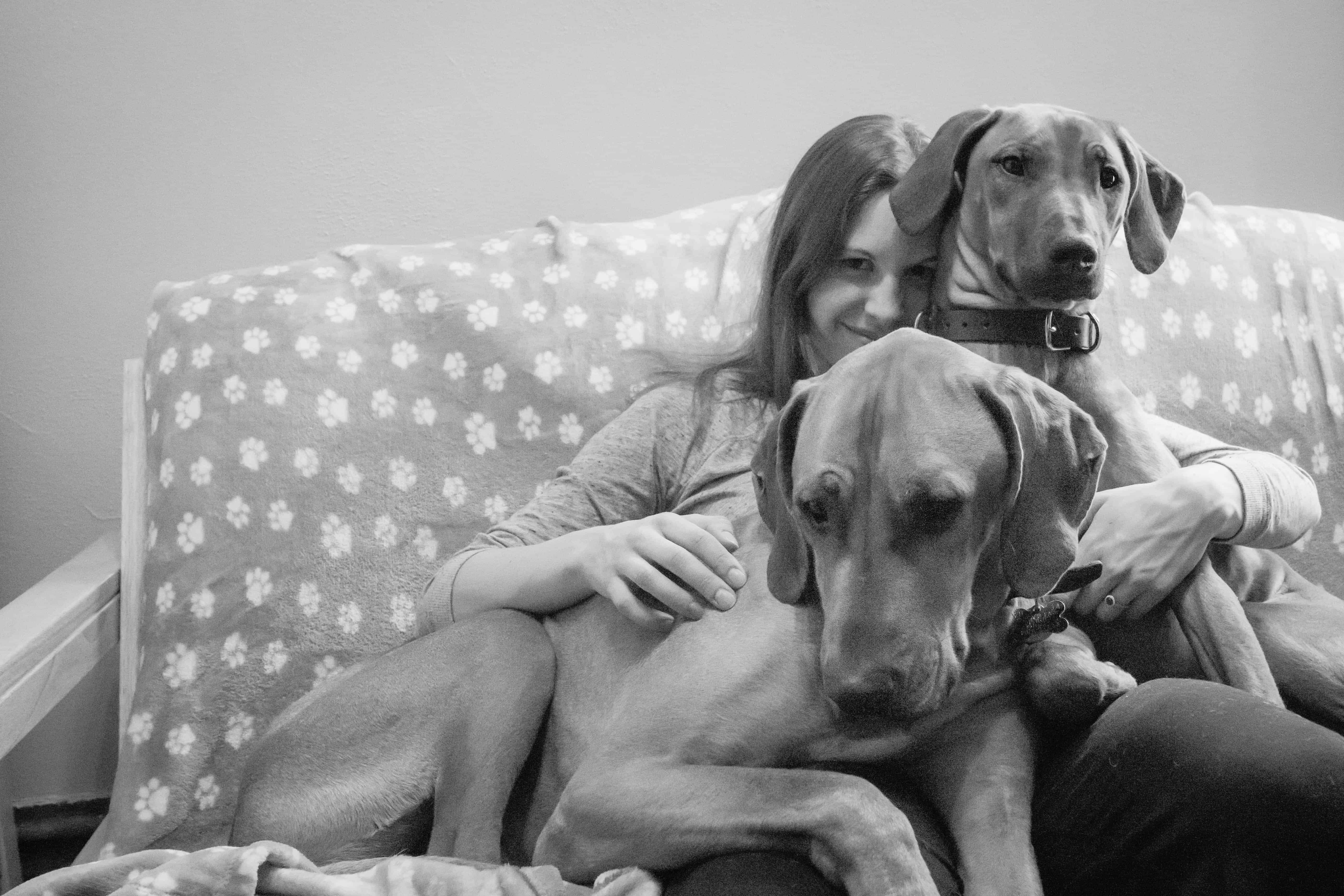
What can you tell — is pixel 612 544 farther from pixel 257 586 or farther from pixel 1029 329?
pixel 257 586

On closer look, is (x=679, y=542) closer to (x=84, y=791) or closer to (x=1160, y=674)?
(x=1160, y=674)

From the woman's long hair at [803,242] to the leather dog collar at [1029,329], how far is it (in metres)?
0.30

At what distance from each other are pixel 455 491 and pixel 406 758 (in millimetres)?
716

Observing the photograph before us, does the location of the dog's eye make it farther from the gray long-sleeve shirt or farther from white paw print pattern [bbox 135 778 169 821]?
white paw print pattern [bbox 135 778 169 821]

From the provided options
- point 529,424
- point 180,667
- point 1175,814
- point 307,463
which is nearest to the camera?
point 1175,814

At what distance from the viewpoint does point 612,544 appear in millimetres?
1567

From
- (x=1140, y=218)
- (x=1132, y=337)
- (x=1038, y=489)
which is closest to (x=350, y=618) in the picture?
(x=1038, y=489)

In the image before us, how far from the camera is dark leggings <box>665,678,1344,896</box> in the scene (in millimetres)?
1081

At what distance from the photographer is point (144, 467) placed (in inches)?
88.9

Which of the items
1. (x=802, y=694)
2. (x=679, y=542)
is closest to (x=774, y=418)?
(x=679, y=542)

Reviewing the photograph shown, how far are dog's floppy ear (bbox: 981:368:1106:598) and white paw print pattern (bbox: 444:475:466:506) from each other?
1205 mm

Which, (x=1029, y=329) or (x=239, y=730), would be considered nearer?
(x=1029, y=329)

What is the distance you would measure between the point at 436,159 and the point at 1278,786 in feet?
7.56

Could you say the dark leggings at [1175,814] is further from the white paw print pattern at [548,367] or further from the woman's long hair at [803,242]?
the white paw print pattern at [548,367]
